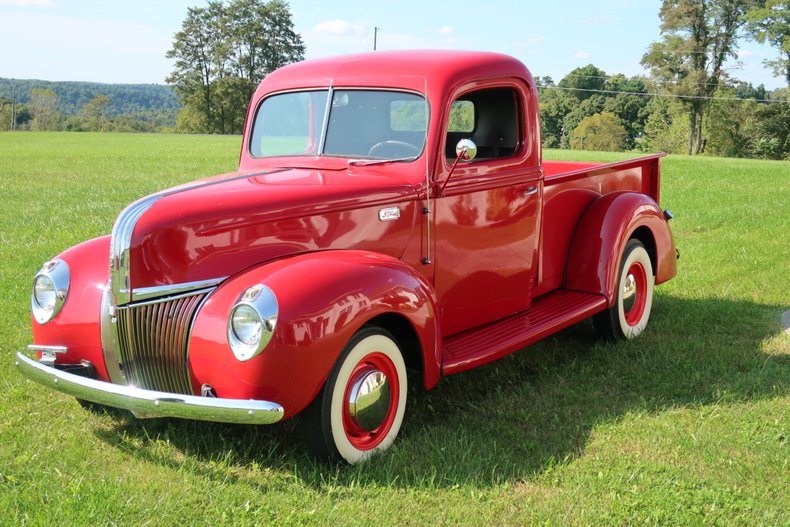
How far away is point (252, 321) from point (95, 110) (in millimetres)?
90015

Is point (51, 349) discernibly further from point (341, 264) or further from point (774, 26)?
point (774, 26)

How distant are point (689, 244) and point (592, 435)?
256 inches

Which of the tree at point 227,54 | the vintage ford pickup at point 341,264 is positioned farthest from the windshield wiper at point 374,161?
the tree at point 227,54

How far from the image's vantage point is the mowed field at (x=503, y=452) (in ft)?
10.7

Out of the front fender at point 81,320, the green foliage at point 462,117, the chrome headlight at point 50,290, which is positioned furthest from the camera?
the green foliage at point 462,117

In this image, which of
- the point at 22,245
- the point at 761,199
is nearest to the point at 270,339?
the point at 22,245

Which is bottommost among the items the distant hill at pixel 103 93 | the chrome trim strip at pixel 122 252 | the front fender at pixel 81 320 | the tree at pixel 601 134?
the front fender at pixel 81 320

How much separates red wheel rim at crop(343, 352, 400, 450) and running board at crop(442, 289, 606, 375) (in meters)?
0.35

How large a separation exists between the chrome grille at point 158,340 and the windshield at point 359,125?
1.36 meters

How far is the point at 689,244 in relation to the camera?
9867 mm

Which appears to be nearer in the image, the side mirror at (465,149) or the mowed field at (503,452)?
the mowed field at (503,452)

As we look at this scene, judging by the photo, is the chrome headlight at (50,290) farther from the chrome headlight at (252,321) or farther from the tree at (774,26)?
the tree at (774,26)

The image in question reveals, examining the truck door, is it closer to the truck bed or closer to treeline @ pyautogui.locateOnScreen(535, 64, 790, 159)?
the truck bed

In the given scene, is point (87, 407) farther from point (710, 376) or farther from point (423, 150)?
point (710, 376)
